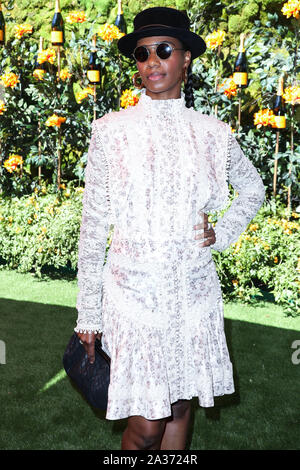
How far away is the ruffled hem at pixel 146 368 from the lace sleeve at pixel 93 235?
8 centimetres

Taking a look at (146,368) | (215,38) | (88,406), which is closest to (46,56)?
(215,38)

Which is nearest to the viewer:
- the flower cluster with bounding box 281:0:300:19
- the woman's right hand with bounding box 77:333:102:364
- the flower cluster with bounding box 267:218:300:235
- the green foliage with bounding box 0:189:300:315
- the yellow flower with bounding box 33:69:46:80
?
the woman's right hand with bounding box 77:333:102:364

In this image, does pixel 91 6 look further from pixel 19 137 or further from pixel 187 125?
pixel 187 125

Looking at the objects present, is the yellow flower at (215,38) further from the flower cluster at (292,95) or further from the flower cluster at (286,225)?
the flower cluster at (286,225)

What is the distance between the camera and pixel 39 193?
8188mm

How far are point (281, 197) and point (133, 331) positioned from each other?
211 inches

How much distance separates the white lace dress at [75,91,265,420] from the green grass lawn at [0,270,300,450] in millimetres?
1341

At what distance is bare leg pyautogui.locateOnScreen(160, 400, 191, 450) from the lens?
253 centimetres

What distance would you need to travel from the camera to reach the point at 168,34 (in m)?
2.25

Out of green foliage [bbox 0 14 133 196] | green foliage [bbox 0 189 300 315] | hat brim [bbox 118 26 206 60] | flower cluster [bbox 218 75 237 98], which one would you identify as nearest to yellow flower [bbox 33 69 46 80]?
green foliage [bbox 0 14 133 196]

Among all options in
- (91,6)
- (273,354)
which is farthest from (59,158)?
(273,354)

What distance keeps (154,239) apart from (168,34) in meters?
0.85

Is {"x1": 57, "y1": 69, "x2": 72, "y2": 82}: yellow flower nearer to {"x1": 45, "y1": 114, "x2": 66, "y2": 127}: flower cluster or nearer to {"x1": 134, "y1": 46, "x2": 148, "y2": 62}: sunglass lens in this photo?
{"x1": 45, "y1": 114, "x2": 66, "y2": 127}: flower cluster

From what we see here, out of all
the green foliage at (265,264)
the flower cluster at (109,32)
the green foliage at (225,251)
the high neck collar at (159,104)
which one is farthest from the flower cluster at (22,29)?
the high neck collar at (159,104)
